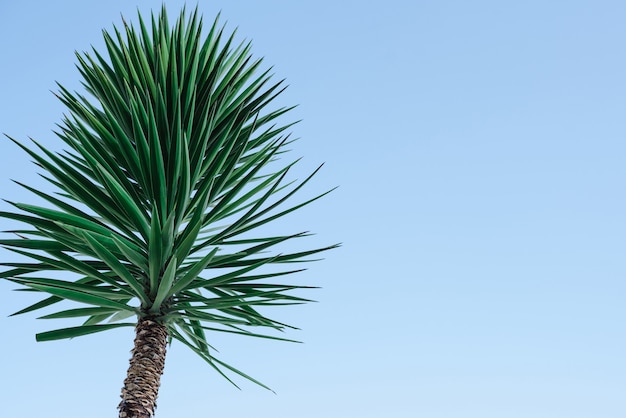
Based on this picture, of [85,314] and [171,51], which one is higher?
[171,51]

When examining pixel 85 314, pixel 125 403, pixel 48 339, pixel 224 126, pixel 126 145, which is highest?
pixel 224 126

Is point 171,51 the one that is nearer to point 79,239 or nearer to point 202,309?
point 79,239

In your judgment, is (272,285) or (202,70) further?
(202,70)

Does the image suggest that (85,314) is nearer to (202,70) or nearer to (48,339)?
(48,339)

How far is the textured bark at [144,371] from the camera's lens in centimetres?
190

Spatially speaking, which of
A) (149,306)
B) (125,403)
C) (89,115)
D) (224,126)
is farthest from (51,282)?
(224,126)

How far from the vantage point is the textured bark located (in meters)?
1.90

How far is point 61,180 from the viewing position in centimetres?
225

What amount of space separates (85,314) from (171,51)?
1.17 meters

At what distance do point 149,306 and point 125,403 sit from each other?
1.11 ft

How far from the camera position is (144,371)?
197 centimetres

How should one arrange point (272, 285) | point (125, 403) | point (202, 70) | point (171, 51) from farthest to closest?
point (202, 70), point (171, 51), point (272, 285), point (125, 403)

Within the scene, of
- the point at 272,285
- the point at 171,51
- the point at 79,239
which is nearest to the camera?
the point at 79,239

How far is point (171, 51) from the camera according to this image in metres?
2.63
